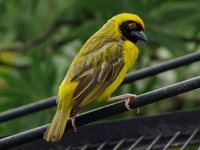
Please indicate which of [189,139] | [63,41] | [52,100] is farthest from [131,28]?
[63,41]

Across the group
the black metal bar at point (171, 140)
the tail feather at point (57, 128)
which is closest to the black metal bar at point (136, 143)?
the black metal bar at point (171, 140)

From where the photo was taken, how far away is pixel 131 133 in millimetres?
5906

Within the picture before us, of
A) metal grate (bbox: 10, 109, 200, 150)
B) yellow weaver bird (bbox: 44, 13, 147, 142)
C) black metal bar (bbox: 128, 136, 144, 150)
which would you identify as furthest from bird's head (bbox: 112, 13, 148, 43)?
black metal bar (bbox: 128, 136, 144, 150)

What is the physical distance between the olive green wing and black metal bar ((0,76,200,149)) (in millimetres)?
448

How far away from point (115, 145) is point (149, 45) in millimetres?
2577

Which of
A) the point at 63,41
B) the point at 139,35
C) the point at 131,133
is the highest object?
the point at 139,35

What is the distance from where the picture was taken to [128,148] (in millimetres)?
5695

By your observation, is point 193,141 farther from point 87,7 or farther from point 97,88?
point 87,7

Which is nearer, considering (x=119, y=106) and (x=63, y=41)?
(x=119, y=106)

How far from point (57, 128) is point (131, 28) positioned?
1.48 meters

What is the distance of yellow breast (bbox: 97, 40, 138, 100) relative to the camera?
5926 millimetres

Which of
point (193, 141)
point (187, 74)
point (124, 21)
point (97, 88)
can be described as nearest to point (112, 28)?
point (124, 21)

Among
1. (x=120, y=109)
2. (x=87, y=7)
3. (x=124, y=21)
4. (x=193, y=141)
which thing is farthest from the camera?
(x=87, y=7)

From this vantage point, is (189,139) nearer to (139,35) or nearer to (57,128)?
(57,128)
